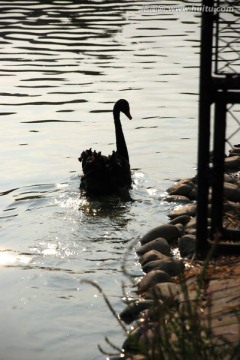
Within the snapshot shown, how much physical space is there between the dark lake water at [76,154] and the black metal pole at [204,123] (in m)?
0.62

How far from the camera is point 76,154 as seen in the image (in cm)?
1166

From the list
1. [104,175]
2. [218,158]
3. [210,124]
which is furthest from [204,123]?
[104,175]

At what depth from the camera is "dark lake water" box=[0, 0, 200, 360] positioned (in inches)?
259

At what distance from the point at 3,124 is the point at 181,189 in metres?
4.27

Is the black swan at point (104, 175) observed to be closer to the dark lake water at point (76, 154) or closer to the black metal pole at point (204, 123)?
the dark lake water at point (76, 154)

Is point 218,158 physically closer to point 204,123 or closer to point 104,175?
point 204,123

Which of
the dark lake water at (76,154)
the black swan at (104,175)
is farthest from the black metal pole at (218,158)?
the black swan at (104,175)

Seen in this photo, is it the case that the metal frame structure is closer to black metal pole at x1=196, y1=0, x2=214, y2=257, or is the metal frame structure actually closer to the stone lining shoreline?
black metal pole at x1=196, y1=0, x2=214, y2=257

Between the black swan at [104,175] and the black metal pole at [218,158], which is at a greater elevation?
the black metal pole at [218,158]

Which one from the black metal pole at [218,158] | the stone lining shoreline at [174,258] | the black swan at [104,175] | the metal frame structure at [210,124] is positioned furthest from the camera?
the black swan at [104,175]

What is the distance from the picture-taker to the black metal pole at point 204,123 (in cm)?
539

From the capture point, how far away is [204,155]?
5.59 meters

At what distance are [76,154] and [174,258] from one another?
→ 4.63 m

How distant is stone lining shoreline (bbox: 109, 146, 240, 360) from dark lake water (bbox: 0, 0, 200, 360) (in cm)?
17
